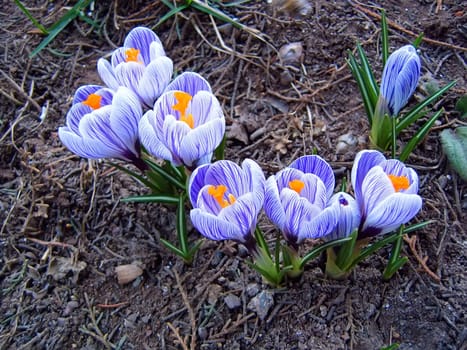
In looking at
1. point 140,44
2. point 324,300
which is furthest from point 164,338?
point 140,44

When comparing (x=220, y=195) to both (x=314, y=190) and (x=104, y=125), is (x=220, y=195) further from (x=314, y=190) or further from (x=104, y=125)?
(x=104, y=125)

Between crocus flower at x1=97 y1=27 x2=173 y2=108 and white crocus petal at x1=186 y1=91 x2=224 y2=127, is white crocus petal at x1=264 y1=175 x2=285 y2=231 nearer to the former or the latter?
white crocus petal at x1=186 y1=91 x2=224 y2=127

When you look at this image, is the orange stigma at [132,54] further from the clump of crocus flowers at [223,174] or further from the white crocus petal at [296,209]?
the white crocus petal at [296,209]

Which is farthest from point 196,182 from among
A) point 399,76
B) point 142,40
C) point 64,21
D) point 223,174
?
point 64,21

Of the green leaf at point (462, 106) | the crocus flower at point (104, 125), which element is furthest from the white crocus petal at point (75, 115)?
the green leaf at point (462, 106)

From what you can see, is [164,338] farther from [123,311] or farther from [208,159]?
[208,159]
